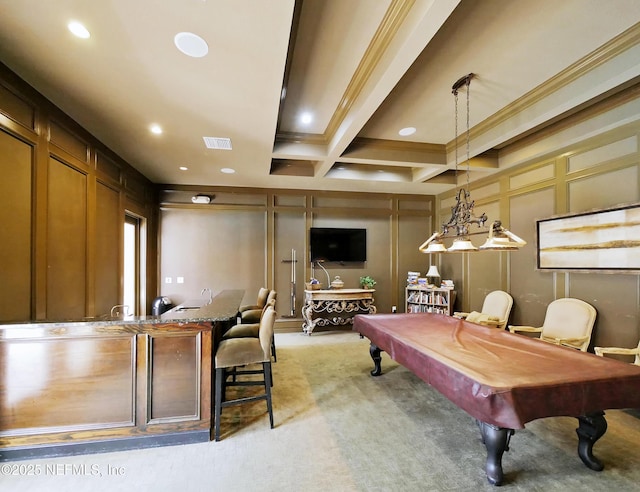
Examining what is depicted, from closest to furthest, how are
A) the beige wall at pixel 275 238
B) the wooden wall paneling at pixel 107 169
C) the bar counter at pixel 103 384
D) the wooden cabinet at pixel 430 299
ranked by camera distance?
the bar counter at pixel 103 384
the wooden wall paneling at pixel 107 169
the wooden cabinet at pixel 430 299
the beige wall at pixel 275 238

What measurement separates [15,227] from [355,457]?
10.2 ft

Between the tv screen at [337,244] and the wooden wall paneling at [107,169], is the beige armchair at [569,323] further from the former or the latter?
the wooden wall paneling at [107,169]

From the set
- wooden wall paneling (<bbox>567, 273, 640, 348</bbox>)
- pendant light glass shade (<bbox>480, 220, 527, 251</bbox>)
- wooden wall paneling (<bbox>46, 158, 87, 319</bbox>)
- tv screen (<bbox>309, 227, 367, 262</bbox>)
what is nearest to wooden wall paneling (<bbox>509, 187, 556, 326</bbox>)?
wooden wall paneling (<bbox>567, 273, 640, 348</bbox>)

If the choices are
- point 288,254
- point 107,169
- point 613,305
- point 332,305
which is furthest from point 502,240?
point 107,169

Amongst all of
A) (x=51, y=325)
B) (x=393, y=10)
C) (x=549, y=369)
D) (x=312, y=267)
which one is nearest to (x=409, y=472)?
(x=549, y=369)

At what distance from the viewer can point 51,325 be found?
2.06 meters

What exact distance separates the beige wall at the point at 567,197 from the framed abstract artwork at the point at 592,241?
0.33 feet

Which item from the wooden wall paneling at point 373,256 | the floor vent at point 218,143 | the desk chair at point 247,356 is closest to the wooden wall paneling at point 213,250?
the wooden wall paneling at point 373,256

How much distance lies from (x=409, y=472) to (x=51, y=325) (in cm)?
267

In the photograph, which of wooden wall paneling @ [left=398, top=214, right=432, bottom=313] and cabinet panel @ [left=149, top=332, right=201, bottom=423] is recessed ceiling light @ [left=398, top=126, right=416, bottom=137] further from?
cabinet panel @ [left=149, top=332, right=201, bottom=423]

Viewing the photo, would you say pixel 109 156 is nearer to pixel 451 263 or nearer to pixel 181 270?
pixel 181 270

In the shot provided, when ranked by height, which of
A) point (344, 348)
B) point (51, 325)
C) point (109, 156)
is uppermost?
point (109, 156)

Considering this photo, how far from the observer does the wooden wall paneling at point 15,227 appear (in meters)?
2.17

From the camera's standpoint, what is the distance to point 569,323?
129 inches
